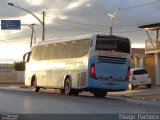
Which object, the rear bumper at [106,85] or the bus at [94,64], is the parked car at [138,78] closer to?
the bus at [94,64]

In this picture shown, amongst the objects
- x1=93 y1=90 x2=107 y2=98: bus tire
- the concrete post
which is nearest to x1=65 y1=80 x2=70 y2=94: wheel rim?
x1=93 y1=90 x2=107 y2=98: bus tire

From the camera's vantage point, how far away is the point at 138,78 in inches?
1853

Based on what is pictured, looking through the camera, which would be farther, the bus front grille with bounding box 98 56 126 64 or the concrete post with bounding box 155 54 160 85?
the concrete post with bounding box 155 54 160 85

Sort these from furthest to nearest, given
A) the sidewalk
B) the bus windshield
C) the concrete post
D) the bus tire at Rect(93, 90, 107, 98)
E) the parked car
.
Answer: the concrete post → the parked car → the sidewalk → the bus tire at Rect(93, 90, 107, 98) → the bus windshield

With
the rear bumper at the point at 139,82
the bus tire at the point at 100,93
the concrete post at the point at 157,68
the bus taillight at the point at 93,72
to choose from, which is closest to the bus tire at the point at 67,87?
the bus tire at the point at 100,93

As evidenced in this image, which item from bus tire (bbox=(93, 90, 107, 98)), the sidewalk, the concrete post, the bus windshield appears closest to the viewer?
the bus windshield

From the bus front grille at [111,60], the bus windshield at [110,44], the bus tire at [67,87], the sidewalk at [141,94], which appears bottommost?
the sidewalk at [141,94]

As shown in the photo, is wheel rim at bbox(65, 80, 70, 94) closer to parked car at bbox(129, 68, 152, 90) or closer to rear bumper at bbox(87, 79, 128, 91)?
rear bumper at bbox(87, 79, 128, 91)

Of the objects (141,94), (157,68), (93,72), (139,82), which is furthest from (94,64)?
(157,68)

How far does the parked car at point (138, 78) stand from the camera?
4662 cm

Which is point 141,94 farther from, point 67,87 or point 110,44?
point 110,44

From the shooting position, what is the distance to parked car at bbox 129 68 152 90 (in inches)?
1836

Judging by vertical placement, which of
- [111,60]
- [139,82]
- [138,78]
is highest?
[111,60]

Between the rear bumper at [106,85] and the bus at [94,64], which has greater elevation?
the bus at [94,64]
